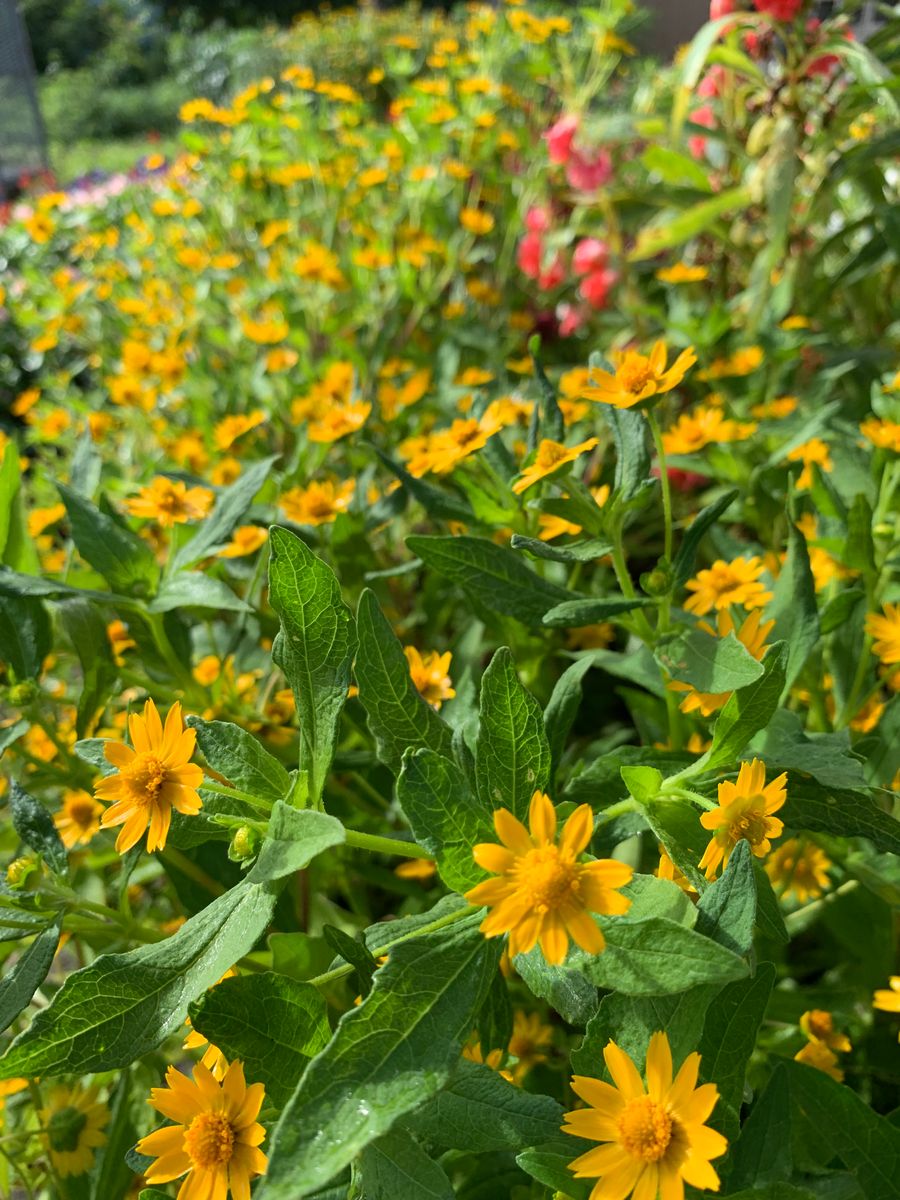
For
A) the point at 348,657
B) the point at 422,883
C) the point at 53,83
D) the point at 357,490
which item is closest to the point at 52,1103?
the point at 422,883

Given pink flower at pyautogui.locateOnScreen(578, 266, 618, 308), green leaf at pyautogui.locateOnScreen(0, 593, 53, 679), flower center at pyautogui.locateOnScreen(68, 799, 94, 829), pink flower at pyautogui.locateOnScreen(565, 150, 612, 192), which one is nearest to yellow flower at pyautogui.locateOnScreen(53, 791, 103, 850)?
flower center at pyautogui.locateOnScreen(68, 799, 94, 829)

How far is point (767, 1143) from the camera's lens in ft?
1.45

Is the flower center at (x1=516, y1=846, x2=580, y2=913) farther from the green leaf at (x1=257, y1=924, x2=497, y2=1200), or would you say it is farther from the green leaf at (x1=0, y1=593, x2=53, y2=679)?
the green leaf at (x1=0, y1=593, x2=53, y2=679)

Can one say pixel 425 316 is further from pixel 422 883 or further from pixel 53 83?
pixel 53 83

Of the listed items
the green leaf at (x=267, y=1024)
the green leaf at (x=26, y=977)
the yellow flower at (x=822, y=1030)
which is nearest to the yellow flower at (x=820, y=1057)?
the yellow flower at (x=822, y=1030)

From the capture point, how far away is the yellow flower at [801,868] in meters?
0.72

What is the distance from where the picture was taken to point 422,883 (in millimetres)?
816

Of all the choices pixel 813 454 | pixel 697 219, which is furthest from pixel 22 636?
pixel 697 219

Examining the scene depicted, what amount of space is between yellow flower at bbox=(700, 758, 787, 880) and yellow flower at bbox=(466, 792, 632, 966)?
0.07 meters

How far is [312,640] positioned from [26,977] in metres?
0.23

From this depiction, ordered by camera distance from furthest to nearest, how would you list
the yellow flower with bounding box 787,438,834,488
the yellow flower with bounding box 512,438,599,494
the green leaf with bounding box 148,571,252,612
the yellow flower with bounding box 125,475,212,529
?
the yellow flower with bounding box 787,438,834,488
the yellow flower with bounding box 125,475,212,529
the green leaf with bounding box 148,571,252,612
the yellow flower with bounding box 512,438,599,494

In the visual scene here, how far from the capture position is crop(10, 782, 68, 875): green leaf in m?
0.58

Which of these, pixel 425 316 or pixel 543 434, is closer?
pixel 543 434

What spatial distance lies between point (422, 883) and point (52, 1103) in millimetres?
313
